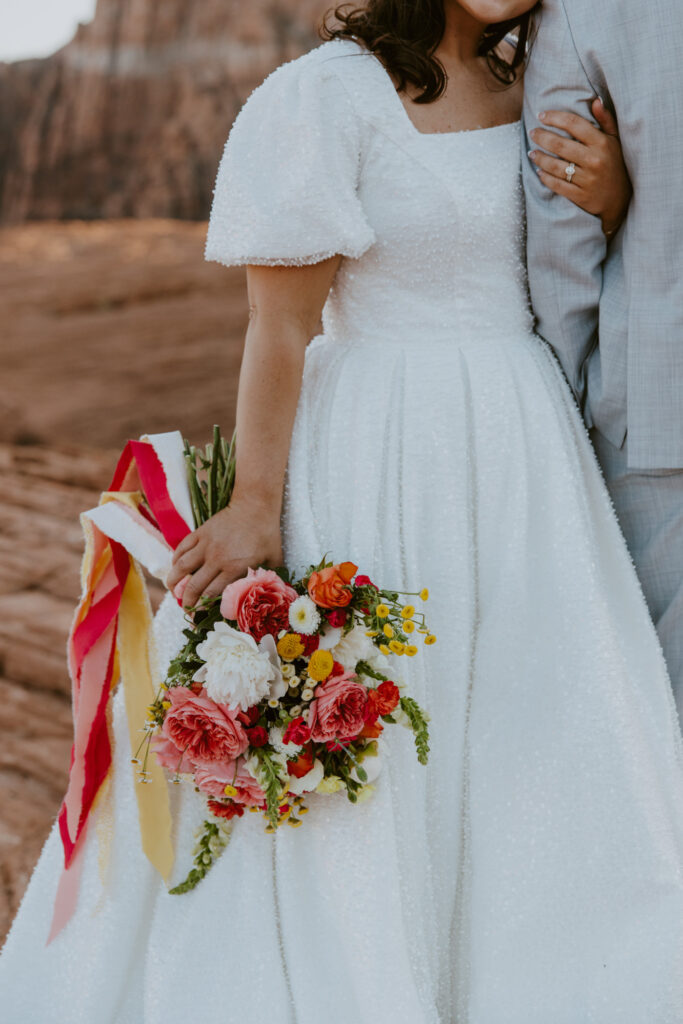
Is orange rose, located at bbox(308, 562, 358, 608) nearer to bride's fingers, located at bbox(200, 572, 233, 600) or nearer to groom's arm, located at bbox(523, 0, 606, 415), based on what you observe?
bride's fingers, located at bbox(200, 572, 233, 600)

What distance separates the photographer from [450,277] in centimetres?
151

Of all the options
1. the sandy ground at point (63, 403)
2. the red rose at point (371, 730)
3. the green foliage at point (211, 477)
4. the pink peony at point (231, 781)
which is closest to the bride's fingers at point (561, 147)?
the green foliage at point (211, 477)

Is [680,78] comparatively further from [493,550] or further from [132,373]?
[132,373]

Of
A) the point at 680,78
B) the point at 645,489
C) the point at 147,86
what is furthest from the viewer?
the point at 147,86

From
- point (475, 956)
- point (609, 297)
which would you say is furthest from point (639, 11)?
point (475, 956)

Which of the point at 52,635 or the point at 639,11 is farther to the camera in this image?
the point at 52,635

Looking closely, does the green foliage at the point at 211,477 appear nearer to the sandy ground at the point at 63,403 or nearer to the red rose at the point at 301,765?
the red rose at the point at 301,765

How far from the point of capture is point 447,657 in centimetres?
145

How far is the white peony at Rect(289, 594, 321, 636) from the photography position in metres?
1.34

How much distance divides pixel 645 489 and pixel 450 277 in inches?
17.3

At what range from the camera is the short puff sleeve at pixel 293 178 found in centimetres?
139

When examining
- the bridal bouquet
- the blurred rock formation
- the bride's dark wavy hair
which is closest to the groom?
the bride's dark wavy hair

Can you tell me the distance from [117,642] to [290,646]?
1.75ft

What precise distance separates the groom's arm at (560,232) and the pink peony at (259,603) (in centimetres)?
58
